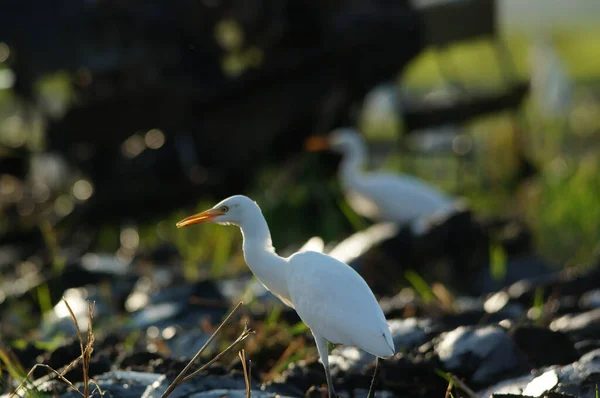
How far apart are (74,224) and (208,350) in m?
4.92

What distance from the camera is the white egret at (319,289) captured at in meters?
3.54

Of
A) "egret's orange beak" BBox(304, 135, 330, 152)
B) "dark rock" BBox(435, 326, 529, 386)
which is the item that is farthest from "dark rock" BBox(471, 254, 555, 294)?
"dark rock" BBox(435, 326, 529, 386)

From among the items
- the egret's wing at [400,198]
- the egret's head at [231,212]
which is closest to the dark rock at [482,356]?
the egret's head at [231,212]

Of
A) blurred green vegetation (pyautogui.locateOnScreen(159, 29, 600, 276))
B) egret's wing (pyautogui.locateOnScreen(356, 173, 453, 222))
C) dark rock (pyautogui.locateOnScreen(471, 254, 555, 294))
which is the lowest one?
blurred green vegetation (pyautogui.locateOnScreen(159, 29, 600, 276))

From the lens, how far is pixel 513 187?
1080 centimetres

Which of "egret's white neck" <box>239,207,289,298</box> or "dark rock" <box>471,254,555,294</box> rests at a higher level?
"egret's white neck" <box>239,207,289,298</box>

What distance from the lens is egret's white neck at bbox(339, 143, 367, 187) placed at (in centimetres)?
873

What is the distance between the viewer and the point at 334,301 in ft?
12.0

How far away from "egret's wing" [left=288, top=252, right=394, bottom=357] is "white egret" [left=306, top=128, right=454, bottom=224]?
437cm

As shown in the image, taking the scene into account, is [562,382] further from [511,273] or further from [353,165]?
[353,165]

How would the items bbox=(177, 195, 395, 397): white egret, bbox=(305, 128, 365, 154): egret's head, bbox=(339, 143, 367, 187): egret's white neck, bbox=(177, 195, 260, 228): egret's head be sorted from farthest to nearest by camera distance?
bbox=(305, 128, 365, 154): egret's head, bbox=(339, 143, 367, 187): egret's white neck, bbox=(177, 195, 260, 228): egret's head, bbox=(177, 195, 395, 397): white egret

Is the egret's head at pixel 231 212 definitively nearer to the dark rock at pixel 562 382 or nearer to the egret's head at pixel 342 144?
the dark rock at pixel 562 382

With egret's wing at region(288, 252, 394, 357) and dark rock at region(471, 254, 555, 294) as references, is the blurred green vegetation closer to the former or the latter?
dark rock at region(471, 254, 555, 294)

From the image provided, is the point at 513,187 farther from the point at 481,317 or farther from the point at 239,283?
the point at 481,317
